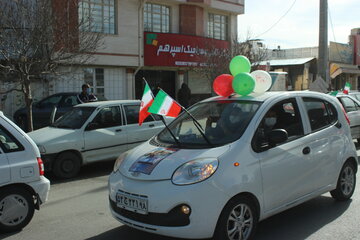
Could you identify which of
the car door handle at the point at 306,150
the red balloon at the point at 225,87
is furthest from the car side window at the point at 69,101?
the car door handle at the point at 306,150

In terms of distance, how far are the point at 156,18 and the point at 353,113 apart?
11447 mm

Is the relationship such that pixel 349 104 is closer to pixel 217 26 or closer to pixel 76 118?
pixel 76 118

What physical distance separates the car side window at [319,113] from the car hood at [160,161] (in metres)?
1.57

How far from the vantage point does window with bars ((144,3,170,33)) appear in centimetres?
1905

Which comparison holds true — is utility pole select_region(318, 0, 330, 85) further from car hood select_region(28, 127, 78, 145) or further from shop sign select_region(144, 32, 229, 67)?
car hood select_region(28, 127, 78, 145)

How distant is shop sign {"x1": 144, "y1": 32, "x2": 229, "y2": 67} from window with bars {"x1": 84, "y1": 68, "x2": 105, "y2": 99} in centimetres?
219

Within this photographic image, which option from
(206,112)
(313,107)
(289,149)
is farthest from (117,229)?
(313,107)

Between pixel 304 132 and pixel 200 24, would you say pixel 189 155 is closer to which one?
pixel 304 132

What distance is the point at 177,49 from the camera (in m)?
19.0

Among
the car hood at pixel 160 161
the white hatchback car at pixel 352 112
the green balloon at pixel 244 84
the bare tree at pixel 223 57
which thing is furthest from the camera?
the bare tree at pixel 223 57

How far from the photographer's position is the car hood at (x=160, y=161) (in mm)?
3883

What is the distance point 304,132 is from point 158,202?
2.14 metres

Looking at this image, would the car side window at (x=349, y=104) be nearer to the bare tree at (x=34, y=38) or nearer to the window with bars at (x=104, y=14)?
the bare tree at (x=34, y=38)

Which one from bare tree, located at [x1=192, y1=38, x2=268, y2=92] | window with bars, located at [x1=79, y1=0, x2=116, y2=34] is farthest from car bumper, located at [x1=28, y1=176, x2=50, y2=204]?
bare tree, located at [x1=192, y1=38, x2=268, y2=92]
